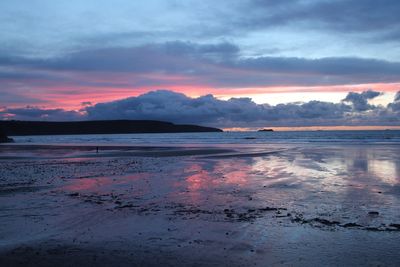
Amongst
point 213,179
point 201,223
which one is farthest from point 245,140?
point 201,223

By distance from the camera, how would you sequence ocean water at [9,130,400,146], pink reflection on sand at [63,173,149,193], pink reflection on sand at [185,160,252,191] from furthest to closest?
ocean water at [9,130,400,146] < pink reflection on sand at [185,160,252,191] < pink reflection on sand at [63,173,149,193]

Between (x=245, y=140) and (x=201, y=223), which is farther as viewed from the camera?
(x=245, y=140)

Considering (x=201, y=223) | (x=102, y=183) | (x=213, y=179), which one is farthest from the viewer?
(x=213, y=179)

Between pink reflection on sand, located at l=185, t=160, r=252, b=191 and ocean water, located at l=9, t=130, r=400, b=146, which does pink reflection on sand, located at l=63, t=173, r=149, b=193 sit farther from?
ocean water, located at l=9, t=130, r=400, b=146

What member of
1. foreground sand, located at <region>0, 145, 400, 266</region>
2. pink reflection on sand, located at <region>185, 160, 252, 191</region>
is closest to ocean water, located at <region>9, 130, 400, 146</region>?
pink reflection on sand, located at <region>185, 160, 252, 191</region>

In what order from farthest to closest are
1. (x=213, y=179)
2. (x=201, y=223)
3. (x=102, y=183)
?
(x=213, y=179), (x=102, y=183), (x=201, y=223)

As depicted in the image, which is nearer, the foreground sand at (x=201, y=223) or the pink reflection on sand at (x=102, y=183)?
the foreground sand at (x=201, y=223)

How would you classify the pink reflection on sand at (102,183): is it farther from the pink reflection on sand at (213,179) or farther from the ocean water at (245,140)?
the ocean water at (245,140)

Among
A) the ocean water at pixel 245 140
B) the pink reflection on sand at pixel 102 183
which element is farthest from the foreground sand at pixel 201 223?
the ocean water at pixel 245 140

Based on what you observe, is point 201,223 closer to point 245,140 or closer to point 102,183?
point 102,183

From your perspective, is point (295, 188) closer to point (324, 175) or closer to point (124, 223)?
point (324, 175)

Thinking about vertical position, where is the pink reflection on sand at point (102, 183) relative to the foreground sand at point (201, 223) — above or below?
below

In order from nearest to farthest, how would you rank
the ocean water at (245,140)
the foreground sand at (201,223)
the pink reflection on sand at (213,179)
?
the foreground sand at (201,223) < the pink reflection on sand at (213,179) < the ocean water at (245,140)

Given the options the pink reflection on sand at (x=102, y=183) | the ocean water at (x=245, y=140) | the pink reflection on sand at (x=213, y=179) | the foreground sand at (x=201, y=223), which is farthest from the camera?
the ocean water at (x=245, y=140)
